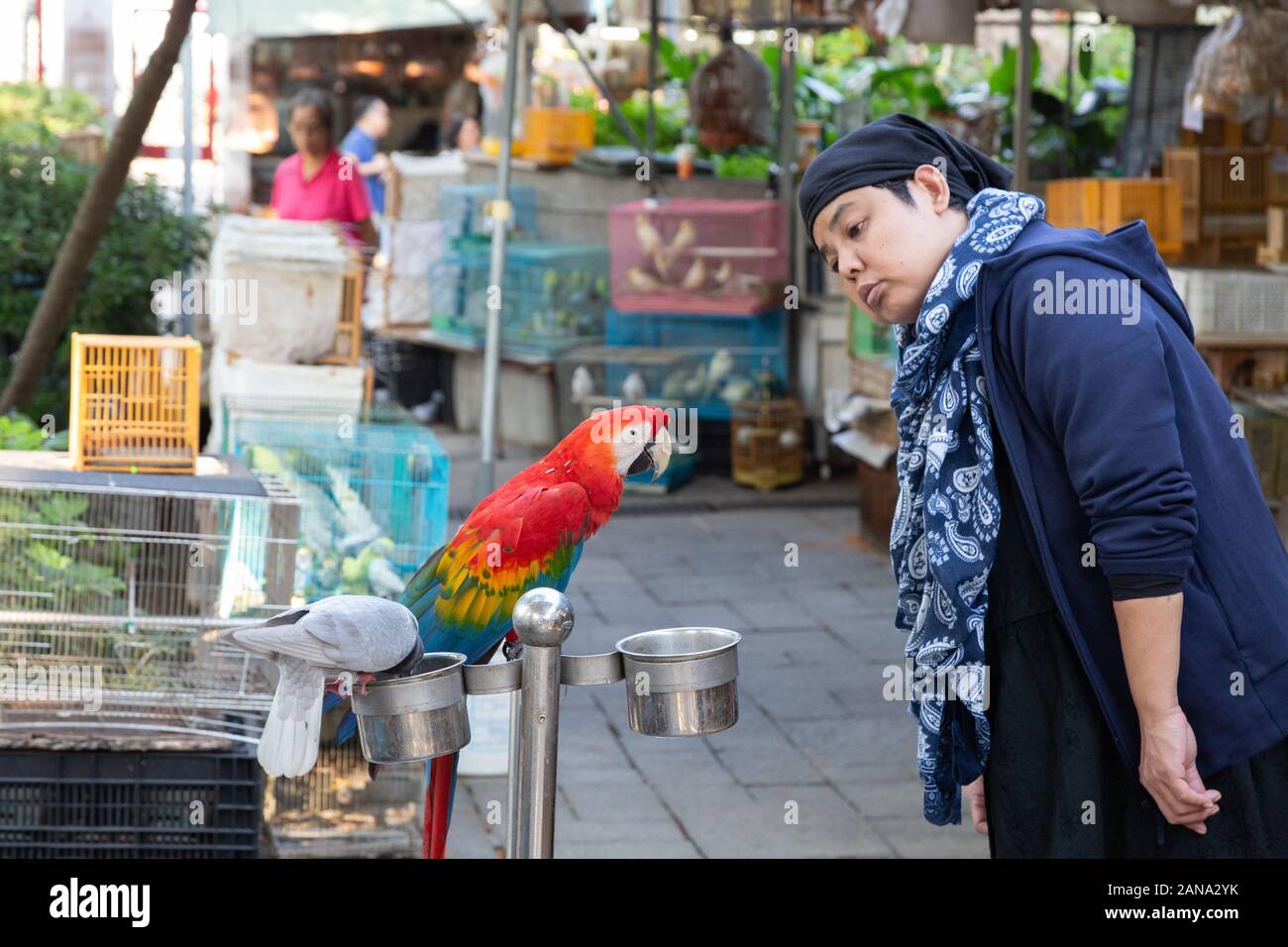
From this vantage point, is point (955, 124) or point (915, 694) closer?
point (915, 694)

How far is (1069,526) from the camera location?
197cm

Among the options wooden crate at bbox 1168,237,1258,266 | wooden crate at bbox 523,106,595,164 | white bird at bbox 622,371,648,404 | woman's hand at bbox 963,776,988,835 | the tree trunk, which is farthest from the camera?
wooden crate at bbox 523,106,595,164

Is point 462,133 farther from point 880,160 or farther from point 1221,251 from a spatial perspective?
point 880,160

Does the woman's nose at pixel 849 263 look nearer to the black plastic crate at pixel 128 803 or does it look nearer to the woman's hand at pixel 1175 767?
the woman's hand at pixel 1175 767

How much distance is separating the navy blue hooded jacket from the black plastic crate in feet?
6.27

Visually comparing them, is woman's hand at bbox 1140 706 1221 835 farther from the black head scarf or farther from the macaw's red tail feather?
the macaw's red tail feather

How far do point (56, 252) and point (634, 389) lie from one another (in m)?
3.34

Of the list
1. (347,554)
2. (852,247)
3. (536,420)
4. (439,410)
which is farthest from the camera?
(439,410)

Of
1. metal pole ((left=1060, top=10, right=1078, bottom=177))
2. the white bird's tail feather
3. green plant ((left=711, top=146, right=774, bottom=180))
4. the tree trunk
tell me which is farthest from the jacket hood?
green plant ((left=711, top=146, right=774, bottom=180))

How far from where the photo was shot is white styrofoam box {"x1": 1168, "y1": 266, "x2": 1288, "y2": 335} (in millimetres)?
5488

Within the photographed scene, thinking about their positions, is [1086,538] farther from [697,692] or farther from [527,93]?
[527,93]

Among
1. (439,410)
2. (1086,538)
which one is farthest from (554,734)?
(439,410)
